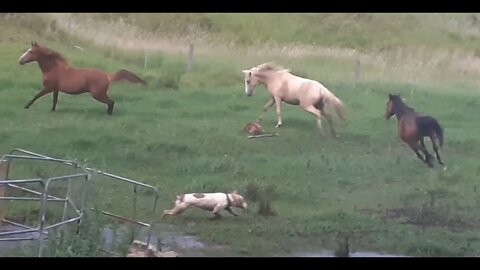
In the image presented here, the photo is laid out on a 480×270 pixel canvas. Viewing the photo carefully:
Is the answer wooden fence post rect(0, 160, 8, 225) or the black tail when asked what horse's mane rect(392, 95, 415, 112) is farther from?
wooden fence post rect(0, 160, 8, 225)

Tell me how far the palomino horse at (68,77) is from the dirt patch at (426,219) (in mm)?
1989

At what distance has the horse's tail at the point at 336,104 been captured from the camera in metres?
6.44

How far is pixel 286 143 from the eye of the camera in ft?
21.0

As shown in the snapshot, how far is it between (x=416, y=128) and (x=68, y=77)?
2424 millimetres

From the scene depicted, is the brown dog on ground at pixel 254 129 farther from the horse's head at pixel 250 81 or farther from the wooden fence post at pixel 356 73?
the wooden fence post at pixel 356 73

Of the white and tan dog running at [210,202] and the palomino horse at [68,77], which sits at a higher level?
the palomino horse at [68,77]

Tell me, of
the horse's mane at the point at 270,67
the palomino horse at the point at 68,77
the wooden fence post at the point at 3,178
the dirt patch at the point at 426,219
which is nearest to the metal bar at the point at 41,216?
the wooden fence post at the point at 3,178

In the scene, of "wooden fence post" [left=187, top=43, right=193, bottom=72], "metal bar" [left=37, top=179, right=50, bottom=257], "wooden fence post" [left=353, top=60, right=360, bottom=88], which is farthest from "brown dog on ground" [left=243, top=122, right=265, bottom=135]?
"metal bar" [left=37, top=179, right=50, bottom=257]

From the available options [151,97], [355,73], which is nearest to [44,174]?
[151,97]

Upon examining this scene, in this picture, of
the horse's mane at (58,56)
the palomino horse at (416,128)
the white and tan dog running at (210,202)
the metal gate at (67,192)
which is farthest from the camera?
the horse's mane at (58,56)

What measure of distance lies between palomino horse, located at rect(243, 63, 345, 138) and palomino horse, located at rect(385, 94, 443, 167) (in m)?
0.39

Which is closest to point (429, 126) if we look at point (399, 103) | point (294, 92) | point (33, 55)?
point (399, 103)

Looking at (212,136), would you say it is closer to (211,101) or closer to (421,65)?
(211,101)

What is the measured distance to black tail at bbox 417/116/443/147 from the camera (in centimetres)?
637
